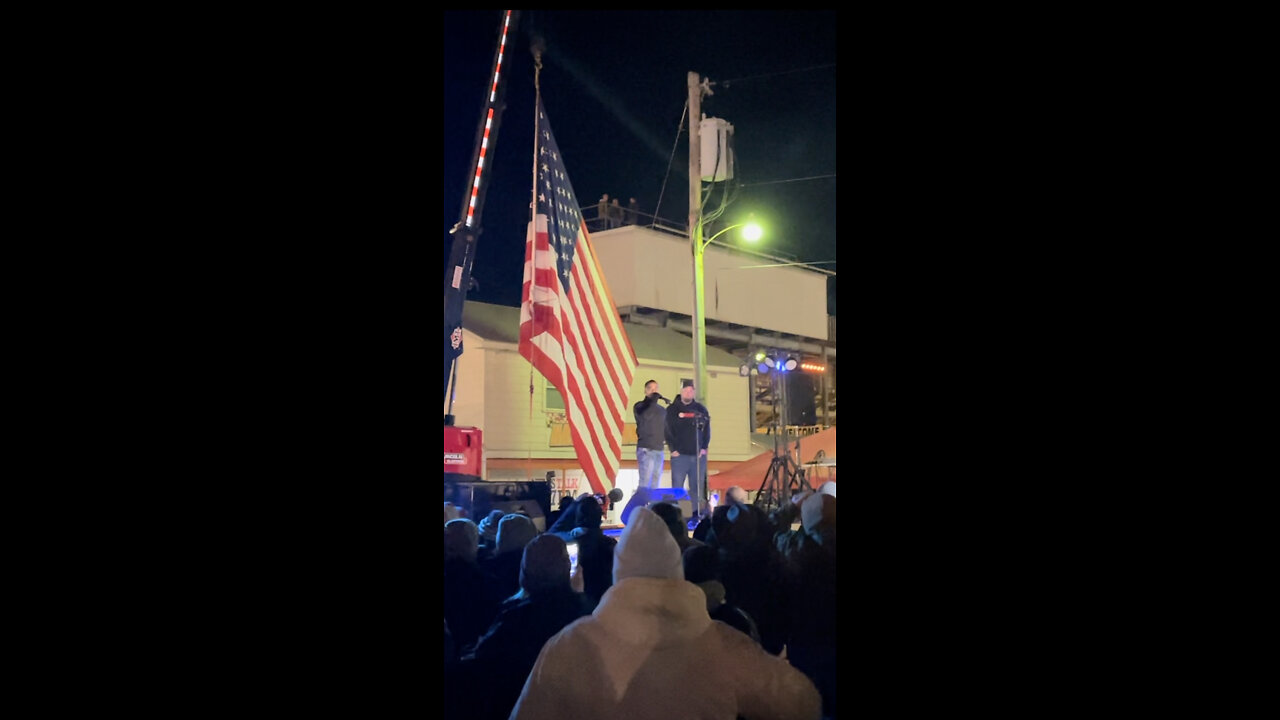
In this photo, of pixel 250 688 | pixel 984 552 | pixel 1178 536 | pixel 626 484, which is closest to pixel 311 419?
pixel 250 688

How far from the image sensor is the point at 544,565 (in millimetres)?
2242

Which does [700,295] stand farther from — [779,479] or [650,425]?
[779,479]

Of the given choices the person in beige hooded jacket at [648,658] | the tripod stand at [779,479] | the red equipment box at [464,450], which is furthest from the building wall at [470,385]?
the person in beige hooded jacket at [648,658]

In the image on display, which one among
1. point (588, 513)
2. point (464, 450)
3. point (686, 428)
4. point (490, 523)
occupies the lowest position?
point (490, 523)

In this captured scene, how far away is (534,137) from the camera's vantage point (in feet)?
12.5

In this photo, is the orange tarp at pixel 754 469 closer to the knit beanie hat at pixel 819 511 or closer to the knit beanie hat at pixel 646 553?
the knit beanie hat at pixel 819 511

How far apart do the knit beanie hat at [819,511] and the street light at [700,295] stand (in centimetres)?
134

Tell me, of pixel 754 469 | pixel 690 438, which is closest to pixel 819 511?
pixel 690 438

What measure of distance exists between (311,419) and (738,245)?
240cm

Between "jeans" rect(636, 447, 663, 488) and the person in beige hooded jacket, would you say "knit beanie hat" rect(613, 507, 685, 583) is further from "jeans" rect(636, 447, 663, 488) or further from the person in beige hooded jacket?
"jeans" rect(636, 447, 663, 488)

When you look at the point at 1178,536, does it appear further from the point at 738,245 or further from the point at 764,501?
the point at 738,245

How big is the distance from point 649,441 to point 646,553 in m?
2.10

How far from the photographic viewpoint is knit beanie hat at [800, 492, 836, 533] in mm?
2666

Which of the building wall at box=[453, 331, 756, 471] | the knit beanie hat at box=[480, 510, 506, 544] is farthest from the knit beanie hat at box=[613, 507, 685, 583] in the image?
the building wall at box=[453, 331, 756, 471]
